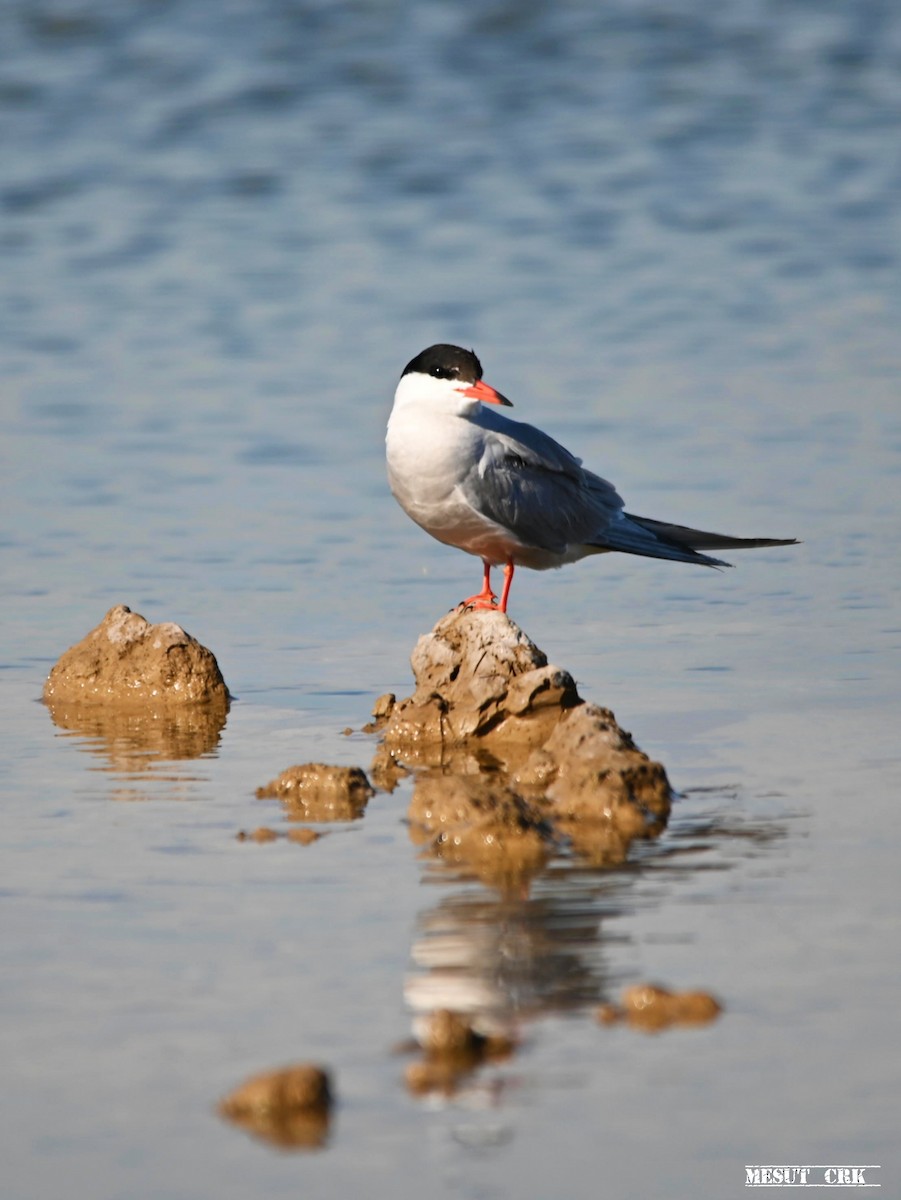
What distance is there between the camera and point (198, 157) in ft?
65.7

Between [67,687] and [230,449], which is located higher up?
[230,449]

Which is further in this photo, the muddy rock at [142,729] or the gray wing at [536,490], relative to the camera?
the gray wing at [536,490]

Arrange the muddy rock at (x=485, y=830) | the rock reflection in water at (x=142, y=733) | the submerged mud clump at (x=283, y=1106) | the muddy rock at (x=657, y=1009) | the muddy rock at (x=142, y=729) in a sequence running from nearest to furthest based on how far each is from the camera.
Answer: the submerged mud clump at (x=283, y=1106) < the muddy rock at (x=657, y=1009) < the muddy rock at (x=485, y=830) < the rock reflection in water at (x=142, y=733) < the muddy rock at (x=142, y=729)

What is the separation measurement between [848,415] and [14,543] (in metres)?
4.53

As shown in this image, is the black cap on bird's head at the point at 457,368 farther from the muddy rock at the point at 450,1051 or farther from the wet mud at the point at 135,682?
the muddy rock at the point at 450,1051

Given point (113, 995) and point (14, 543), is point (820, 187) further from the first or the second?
point (113, 995)

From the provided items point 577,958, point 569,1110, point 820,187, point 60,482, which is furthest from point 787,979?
point 820,187

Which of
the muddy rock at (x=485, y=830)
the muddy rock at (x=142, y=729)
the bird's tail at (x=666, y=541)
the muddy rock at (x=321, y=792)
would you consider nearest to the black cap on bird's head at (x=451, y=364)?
the bird's tail at (x=666, y=541)

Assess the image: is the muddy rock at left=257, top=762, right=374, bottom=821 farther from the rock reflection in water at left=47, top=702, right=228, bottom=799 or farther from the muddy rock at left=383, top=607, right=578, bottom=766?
the muddy rock at left=383, top=607, right=578, bottom=766

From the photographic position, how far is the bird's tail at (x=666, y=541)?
7.43m

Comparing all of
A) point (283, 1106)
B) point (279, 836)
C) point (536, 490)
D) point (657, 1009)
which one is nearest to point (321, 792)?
point (279, 836)

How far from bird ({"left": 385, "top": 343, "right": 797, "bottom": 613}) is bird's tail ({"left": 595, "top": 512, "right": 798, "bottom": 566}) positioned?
0.10 m

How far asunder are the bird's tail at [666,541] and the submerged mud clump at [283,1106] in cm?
424

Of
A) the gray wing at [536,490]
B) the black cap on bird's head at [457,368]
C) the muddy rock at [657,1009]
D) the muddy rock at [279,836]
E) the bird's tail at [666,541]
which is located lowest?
the muddy rock at [657,1009]
